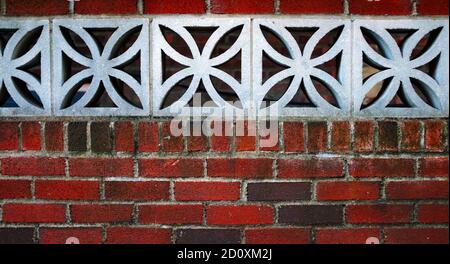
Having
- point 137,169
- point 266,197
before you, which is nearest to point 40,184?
point 137,169

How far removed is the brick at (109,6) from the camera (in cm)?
134

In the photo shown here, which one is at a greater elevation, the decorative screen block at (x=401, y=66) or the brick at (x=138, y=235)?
the decorative screen block at (x=401, y=66)

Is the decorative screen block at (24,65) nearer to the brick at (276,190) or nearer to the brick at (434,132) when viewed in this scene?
the brick at (276,190)

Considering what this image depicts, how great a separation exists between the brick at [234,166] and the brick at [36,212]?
1.76 ft

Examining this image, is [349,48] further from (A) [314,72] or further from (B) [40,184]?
(B) [40,184]

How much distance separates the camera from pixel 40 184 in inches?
53.3

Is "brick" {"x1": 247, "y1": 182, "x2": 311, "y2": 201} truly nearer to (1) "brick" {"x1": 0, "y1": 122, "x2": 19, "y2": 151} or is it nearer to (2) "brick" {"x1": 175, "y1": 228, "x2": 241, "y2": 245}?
(2) "brick" {"x1": 175, "y1": 228, "x2": 241, "y2": 245}

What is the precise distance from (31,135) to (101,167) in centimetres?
26

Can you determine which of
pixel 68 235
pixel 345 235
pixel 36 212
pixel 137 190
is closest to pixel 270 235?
pixel 345 235

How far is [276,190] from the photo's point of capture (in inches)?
53.4

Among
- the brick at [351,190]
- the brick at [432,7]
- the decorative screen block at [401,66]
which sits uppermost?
the brick at [432,7]

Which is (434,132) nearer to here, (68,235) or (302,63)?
(302,63)

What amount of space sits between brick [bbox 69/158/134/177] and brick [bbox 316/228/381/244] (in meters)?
0.69

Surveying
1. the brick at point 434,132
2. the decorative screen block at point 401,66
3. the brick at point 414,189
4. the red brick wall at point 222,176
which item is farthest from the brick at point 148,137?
the brick at point 434,132
